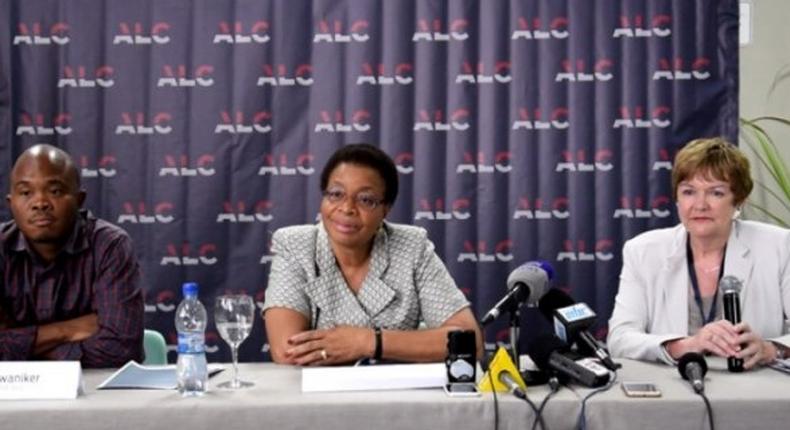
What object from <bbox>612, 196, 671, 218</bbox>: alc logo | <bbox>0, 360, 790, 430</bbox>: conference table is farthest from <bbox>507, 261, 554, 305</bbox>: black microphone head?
<bbox>612, 196, 671, 218</bbox>: alc logo

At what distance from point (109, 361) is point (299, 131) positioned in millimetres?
1875

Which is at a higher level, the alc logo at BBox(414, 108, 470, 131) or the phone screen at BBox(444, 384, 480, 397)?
the alc logo at BBox(414, 108, 470, 131)

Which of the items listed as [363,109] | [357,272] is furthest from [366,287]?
[363,109]

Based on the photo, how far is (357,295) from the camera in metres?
2.91

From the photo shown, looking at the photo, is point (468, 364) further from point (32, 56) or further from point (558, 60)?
point (32, 56)

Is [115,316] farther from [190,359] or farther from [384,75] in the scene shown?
[384,75]

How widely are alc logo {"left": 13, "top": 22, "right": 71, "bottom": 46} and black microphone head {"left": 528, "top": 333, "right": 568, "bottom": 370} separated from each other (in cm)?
292

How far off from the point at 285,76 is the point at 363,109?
1.25ft

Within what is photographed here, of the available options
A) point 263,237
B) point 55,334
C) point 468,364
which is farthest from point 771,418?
point 263,237

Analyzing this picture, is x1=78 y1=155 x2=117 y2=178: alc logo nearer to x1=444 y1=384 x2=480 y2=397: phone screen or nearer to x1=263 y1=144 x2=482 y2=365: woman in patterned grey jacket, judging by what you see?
x1=263 y1=144 x2=482 y2=365: woman in patterned grey jacket

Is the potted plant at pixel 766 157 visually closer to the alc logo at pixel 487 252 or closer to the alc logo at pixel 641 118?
the alc logo at pixel 641 118

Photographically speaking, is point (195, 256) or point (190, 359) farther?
point (195, 256)

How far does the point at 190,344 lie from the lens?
216 centimetres

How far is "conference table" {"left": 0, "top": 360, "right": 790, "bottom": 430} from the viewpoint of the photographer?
1.98 meters
